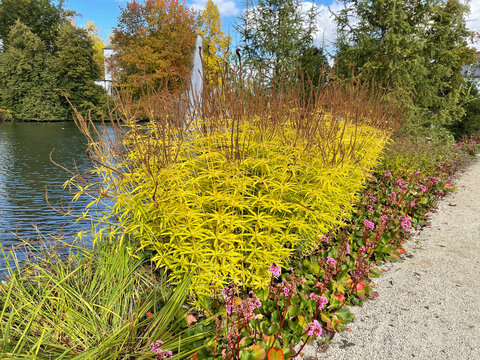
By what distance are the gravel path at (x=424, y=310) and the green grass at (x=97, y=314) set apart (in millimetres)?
923

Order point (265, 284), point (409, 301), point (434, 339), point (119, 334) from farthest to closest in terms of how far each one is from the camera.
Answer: point (409, 301) → point (265, 284) → point (434, 339) → point (119, 334)

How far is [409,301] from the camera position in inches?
98.0

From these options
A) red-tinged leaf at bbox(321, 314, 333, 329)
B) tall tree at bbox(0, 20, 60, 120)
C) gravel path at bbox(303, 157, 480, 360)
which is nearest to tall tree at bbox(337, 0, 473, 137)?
gravel path at bbox(303, 157, 480, 360)

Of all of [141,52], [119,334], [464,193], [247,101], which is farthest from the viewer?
[141,52]

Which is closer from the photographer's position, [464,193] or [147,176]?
[147,176]

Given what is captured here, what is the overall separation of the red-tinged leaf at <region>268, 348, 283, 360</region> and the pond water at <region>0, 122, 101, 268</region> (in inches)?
72.5

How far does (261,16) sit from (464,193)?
9.16 meters

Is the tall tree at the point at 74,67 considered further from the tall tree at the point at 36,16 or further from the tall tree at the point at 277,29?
the tall tree at the point at 277,29

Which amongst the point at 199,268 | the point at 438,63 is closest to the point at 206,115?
the point at 199,268

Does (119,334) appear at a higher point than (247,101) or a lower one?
lower

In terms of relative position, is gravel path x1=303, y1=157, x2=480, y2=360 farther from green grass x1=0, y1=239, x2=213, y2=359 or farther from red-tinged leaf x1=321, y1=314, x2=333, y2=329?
green grass x1=0, y1=239, x2=213, y2=359

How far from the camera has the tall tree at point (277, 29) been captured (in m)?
10.8

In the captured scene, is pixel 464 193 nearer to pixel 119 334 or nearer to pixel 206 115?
pixel 206 115

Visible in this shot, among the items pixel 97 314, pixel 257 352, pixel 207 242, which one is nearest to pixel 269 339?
pixel 257 352
